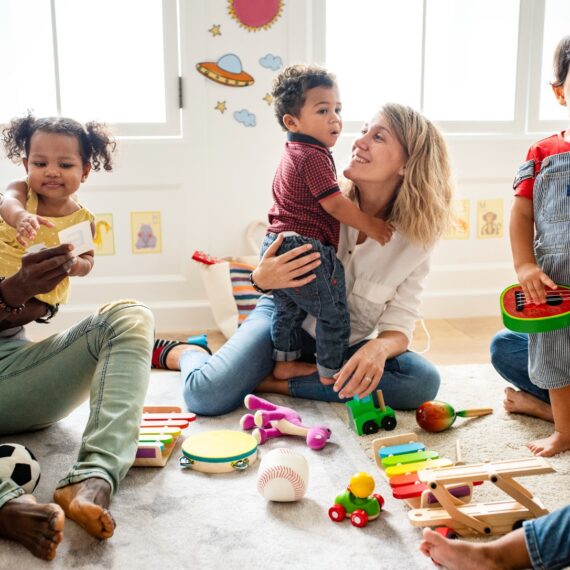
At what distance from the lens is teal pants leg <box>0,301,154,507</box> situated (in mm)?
1441

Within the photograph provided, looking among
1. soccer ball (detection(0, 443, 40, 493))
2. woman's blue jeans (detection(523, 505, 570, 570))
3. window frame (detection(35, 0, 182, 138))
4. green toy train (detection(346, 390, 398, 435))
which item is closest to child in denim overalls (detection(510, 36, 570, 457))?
green toy train (detection(346, 390, 398, 435))

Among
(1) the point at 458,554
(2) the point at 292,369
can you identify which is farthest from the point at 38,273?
(1) the point at 458,554

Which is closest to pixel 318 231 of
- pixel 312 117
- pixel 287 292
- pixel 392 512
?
pixel 287 292

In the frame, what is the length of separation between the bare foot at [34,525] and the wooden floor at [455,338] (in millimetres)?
1467

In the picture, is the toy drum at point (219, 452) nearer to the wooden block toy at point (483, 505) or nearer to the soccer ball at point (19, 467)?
the soccer ball at point (19, 467)

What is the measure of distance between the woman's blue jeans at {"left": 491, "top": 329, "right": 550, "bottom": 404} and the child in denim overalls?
0.18m

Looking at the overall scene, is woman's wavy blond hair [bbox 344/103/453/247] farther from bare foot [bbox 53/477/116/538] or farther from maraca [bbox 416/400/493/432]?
bare foot [bbox 53/477/116/538]

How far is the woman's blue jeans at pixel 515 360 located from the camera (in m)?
1.89

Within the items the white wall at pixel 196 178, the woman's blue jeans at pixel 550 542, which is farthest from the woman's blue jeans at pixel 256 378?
the white wall at pixel 196 178

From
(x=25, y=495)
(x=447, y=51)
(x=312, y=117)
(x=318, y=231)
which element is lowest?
(x=25, y=495)

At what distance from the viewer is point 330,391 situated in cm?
202

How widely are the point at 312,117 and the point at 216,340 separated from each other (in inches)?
46.8

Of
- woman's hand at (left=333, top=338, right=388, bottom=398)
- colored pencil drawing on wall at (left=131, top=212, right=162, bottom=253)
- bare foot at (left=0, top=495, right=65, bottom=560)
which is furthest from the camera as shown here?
colored pencil drawing on wall at (left=131, top=212, right=162, bottom=253)

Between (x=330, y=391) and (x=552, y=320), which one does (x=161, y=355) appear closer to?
(x=330, y=391)
